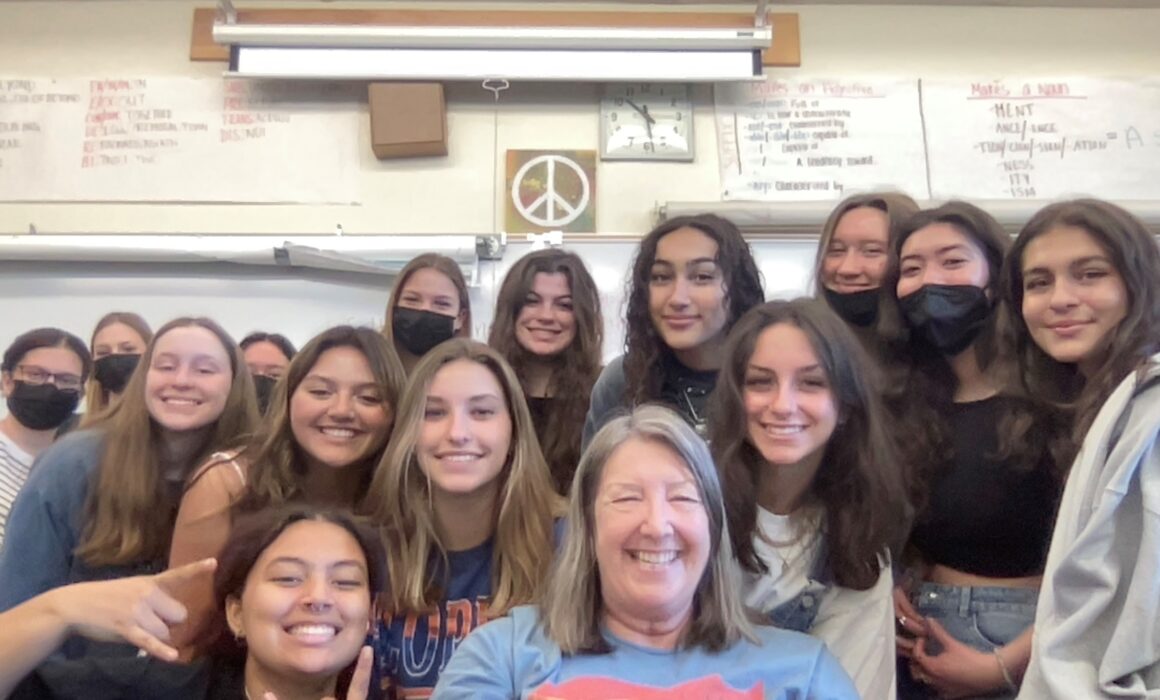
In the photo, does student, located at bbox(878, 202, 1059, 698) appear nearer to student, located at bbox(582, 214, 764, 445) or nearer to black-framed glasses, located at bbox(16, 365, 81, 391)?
student, located at bbox(582, 214, 764, 445)

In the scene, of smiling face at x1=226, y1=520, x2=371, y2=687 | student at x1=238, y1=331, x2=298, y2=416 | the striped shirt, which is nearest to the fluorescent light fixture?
student at x1=238, y1=331, x2=298, y2=416

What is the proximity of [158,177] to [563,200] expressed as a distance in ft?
4.72

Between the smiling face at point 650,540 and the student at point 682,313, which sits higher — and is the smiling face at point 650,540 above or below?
below

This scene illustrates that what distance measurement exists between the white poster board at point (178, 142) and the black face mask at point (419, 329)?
120 cm

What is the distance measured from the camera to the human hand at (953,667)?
1.68 m

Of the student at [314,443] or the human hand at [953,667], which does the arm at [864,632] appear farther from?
the student at [314,443]

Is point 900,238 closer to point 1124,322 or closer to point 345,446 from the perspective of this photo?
point 1124,322

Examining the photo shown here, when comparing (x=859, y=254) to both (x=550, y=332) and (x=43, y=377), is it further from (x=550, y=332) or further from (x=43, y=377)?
(x=43, y=377)

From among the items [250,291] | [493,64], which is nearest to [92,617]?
[250,291]

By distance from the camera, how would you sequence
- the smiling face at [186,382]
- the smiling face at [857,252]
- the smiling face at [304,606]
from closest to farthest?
the smiling face at [304,606] → the smiling face at [186,382] → the smiling face at [857,252]

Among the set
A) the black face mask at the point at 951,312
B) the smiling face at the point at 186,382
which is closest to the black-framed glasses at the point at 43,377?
the smiling face at the point at 186,382

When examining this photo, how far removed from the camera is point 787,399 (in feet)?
5.59

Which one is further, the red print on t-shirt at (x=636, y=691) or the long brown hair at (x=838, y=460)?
the long brown hair at (x=838, y=460)

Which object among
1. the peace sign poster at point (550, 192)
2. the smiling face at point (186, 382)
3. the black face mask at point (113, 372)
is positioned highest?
the peace sign poster at point (550, 192)
